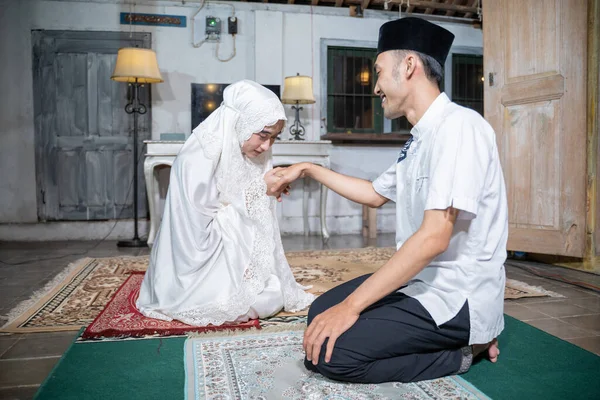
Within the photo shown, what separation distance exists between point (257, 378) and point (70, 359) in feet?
2.46

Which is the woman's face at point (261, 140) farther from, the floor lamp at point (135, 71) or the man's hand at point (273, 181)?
the floor lamp at point (135, 71)

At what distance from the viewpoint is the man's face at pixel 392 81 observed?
1.65 metres

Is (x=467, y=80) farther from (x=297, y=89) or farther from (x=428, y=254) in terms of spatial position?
(x=428, y=254)

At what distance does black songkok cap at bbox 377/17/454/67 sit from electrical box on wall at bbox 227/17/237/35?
14.6 ft

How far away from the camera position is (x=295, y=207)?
19.8 feet

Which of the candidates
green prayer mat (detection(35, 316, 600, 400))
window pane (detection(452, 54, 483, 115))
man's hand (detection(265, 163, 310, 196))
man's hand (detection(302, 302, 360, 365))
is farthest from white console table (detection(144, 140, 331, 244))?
man's hand (detection(302, 302, 360, 365))

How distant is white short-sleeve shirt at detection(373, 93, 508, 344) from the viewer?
1.46 metres

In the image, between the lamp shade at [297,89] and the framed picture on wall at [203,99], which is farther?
the framed picture on wall at [203,99]

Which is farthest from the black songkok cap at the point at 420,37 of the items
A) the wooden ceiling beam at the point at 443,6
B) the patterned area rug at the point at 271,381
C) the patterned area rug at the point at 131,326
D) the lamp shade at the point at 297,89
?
the wooden ceiling beam at the point at 443,6

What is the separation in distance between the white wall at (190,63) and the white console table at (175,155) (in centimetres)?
70

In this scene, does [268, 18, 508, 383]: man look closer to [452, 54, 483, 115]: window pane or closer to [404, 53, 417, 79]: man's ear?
[404, 53, 417, 79]: man's ear

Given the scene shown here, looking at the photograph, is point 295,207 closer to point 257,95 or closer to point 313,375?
point 257,95

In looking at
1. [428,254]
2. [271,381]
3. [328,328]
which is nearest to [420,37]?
[428,254]

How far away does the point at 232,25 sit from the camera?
18.9 feet
